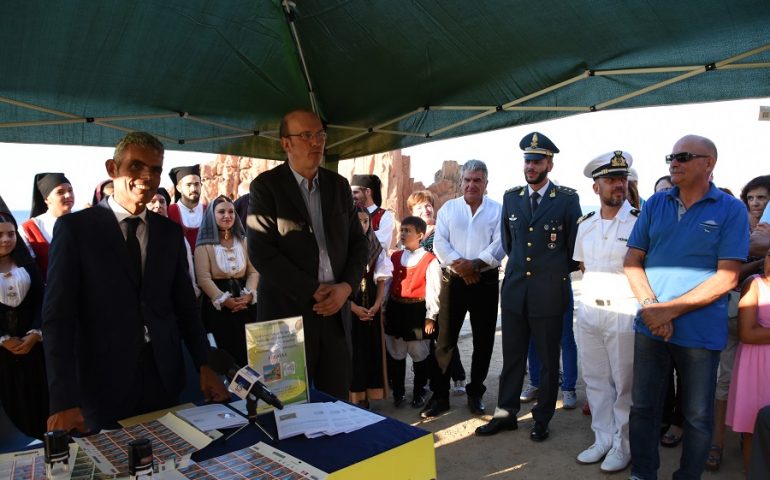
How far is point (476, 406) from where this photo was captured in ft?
15.4

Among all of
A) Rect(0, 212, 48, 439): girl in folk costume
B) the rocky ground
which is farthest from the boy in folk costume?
Rect(0, 212, 48, 439): girl in folk costume

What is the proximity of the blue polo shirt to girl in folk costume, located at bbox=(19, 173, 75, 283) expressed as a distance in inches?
177

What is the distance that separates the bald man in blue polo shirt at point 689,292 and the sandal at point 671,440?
37.8 inches

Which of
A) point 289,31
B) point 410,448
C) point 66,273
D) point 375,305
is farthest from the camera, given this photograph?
point 375,305

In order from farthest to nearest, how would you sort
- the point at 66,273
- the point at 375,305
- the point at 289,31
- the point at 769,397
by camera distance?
the point at 375,305, the point at 289,31, the point at 769,397, the point at 66,273

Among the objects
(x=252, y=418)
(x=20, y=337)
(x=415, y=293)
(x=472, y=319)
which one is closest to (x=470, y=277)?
(x=472, y=319)

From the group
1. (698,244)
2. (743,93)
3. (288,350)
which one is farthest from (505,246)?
(288,350)

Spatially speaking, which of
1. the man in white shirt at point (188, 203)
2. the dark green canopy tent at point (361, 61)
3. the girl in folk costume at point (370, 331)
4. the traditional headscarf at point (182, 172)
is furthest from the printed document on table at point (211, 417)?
the traditional headscarf at point (182, 172)

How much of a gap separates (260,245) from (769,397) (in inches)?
123

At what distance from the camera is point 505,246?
432cm

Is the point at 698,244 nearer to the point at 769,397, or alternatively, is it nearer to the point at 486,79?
the point at 769,397

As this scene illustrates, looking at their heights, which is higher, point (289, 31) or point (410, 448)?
point (289, 31)

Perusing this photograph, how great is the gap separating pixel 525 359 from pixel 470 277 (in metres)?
0.81

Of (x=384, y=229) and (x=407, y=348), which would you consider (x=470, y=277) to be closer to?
(x=407, y=348)
